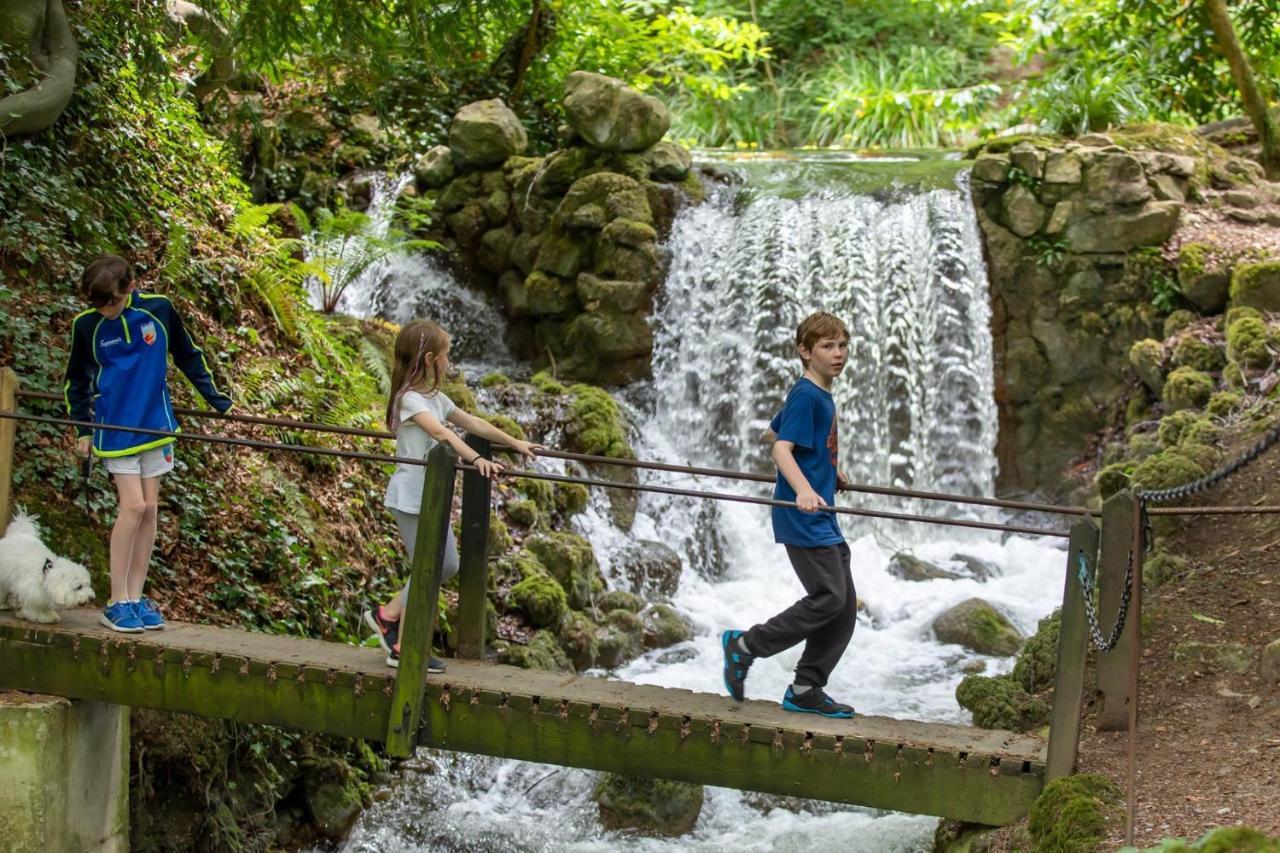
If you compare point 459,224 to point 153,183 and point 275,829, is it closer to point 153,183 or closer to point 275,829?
point 153,183

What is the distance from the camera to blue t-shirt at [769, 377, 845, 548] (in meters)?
4.65

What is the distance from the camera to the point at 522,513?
9.68 m

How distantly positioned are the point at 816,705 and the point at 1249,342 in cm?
685

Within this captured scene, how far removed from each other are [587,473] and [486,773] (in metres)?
3.58

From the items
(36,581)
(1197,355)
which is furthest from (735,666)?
(1197,355)

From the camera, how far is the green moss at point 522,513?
967 cm

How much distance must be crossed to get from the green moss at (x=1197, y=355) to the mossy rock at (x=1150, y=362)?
170 mm

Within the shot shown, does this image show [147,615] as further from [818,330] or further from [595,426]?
[595,426]

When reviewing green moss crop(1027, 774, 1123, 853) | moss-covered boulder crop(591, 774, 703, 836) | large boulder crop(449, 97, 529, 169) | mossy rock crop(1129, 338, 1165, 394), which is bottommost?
moss-covered boulder crop(591, 774, 703, 836)

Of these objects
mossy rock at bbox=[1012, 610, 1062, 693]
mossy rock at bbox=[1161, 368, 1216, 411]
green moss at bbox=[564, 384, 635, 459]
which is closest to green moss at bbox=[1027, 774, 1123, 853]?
mossy rock at bbox=[1012, 610, 1062, 693]

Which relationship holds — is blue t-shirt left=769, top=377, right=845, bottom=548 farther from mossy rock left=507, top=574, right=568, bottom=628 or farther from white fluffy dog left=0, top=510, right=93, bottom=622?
mossy rock left=507, top=574, right=568, bottom=628

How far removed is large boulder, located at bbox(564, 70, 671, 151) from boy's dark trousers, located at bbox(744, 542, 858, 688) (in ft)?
31.2

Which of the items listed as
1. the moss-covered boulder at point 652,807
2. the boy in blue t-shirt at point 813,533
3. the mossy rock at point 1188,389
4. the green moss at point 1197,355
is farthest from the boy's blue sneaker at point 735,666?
the green moss at point 1197,355

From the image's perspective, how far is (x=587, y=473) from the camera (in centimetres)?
1050
